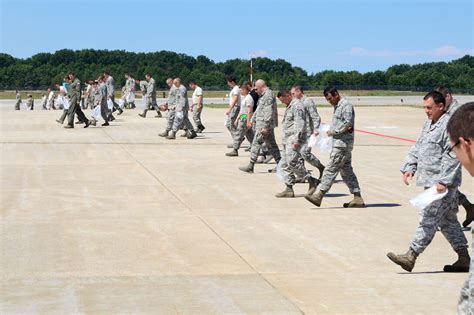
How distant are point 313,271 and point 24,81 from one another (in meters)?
105

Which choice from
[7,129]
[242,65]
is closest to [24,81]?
[242,65]

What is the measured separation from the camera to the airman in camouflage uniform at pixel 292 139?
566 inches

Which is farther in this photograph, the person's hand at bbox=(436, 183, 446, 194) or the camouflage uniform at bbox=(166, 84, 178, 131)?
the camouflage uniform at bbox=(166, 84, 178, 131)

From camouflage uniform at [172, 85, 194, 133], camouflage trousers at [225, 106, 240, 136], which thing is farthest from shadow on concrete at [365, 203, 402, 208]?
camouflage uniform at [172, 85, 194, 133]

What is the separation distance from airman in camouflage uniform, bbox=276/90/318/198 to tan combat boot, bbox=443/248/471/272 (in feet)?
17.5

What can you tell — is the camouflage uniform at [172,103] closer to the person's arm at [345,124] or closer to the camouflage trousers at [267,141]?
the camouflage trousers at [267,141]

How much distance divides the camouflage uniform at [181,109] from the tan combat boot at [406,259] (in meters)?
16.5

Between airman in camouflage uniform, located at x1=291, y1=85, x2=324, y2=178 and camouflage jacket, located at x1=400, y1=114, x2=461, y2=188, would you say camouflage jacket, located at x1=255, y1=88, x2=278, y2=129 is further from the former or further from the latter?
camouflage jacket, located at x1=400, y1=114, x2=461, y2=188

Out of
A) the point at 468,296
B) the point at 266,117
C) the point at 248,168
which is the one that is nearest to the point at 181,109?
the point at 248,168

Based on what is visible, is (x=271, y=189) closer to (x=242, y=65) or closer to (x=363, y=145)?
(x=363, y=145)

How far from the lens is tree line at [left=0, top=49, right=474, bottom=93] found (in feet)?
347

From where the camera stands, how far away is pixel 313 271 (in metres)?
9.24

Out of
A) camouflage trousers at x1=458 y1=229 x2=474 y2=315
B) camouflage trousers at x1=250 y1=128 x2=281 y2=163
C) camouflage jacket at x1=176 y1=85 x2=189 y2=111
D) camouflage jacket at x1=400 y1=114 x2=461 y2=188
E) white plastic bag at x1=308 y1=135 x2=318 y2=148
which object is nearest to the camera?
camouflage trousers at x1=458 y1=229 x2=474 y2=315

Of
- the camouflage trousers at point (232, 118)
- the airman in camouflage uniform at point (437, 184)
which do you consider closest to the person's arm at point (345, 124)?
the airman in camouflage uniform at point (437, 184)
